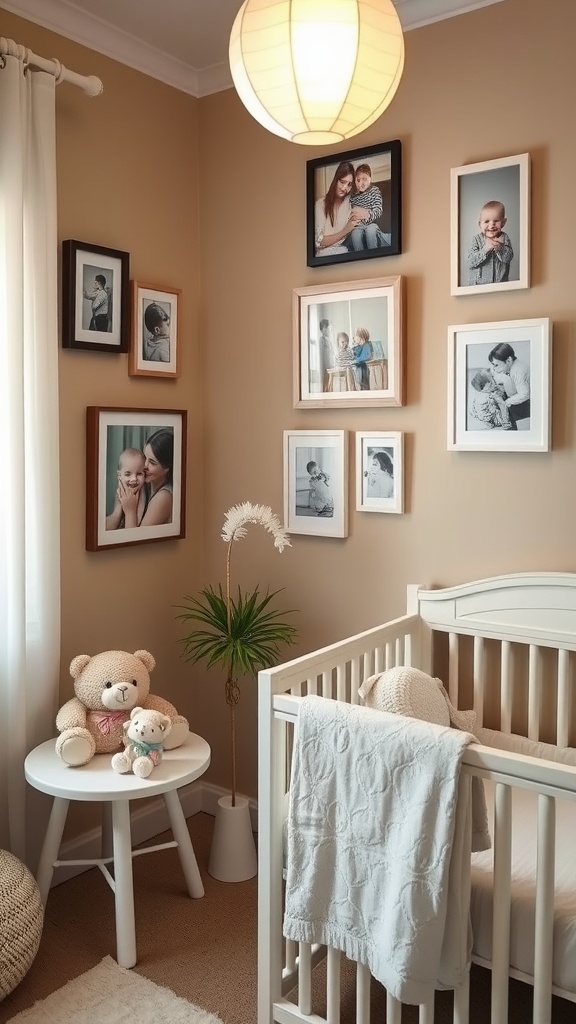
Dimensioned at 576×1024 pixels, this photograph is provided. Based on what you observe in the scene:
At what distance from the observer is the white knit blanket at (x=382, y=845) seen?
1561 mm

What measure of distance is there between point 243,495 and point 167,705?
2.61ft

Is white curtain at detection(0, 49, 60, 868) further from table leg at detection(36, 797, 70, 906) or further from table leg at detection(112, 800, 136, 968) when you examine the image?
table leg at detection(112, 800, 136, 968)

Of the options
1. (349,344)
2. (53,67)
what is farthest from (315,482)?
(53,67)

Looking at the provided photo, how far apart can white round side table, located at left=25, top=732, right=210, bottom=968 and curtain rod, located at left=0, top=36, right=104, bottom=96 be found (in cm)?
184

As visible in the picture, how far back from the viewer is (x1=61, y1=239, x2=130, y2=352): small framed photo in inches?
98.4

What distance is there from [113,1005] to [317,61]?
206 cm

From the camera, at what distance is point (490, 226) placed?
2.30 meters

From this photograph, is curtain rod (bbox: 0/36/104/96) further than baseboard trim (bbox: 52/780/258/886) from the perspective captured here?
No

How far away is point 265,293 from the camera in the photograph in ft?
9.32

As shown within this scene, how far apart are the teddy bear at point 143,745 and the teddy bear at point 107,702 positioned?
0.30 ft

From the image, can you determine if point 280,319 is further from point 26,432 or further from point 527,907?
point 527,907

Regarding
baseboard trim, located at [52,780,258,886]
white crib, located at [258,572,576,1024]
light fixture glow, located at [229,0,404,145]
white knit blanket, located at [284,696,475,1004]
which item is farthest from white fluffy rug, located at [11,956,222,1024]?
light fixture glow, located at [229,0,404,145]

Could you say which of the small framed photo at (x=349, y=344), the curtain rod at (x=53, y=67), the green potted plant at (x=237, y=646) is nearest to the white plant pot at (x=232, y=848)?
the green potted plant at (x=237, y=646)

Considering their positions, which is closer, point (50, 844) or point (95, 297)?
point (50, 844)
